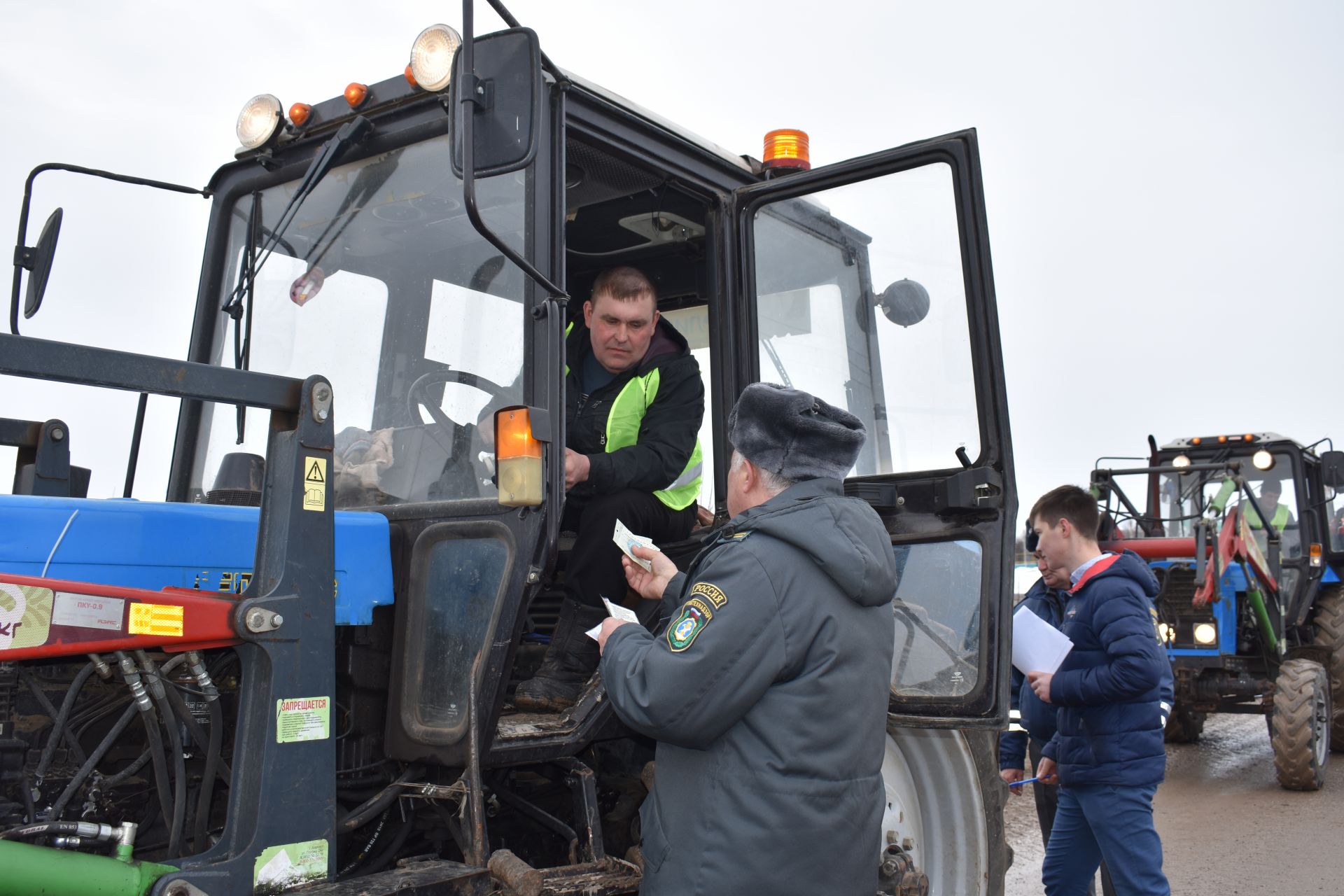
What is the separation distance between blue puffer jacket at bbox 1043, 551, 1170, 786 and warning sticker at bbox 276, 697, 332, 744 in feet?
7.98

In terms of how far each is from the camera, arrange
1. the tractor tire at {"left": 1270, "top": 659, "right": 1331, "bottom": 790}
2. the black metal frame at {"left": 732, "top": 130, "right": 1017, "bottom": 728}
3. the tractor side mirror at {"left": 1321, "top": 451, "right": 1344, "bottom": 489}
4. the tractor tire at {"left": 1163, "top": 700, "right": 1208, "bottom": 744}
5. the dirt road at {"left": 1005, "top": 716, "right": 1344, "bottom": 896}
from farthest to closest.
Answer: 1. the tractor side mirror at {"left": 1321, "top": 451, "right": 1344, "bottom": 489}
2. the tractor tire at {"left": 1163, "top": 700, "right": 1208, "bottom": 744}
3. the tractor tire at {"left": 1270, "top": 659, "right": 1331, "bottom": 790}
4. the dirt road at {"left": 1005, "top": 716, "right": 1344, "bottom": 896}
5. the black metal frame at {"left": 732, "top": 130, "right": 1017, "bottom": 728}

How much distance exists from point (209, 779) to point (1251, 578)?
8268mm

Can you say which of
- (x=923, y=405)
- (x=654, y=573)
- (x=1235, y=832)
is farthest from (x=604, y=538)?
(x=1235, y=832)

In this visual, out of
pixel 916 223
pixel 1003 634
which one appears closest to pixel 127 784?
pixel 1003 634

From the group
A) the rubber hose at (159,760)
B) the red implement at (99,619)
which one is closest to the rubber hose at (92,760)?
the rubber hose at (159,760)

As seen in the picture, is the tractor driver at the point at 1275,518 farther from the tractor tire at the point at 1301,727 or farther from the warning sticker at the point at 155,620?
the warning sticker at the point at 155,620

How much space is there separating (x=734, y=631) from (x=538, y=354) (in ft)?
3.14

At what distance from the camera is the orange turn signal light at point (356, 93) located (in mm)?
2959

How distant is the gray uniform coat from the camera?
2088 mm

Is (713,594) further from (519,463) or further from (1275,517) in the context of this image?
(1275,517)

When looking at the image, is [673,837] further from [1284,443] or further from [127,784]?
[1284,443]

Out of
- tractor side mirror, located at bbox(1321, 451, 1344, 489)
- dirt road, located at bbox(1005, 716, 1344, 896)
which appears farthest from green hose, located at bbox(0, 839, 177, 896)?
tractor side mirror, located at bbox(1321, 451, 1344, 489)

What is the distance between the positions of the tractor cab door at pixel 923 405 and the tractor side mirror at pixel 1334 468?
7.94 metres

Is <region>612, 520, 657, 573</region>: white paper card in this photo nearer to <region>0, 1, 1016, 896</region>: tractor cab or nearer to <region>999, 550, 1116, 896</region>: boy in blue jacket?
<region>0, 1, 1016, 896</region>: tractor cab
